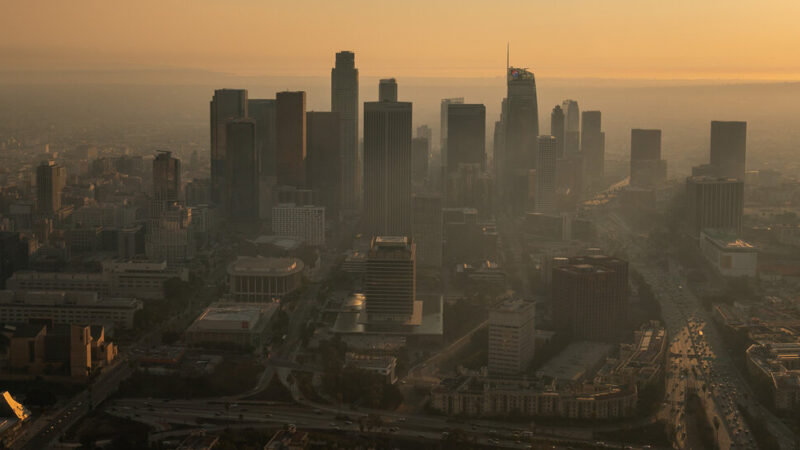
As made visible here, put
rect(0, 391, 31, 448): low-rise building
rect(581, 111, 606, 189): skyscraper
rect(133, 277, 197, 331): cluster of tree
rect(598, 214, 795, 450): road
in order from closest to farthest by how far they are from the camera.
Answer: rect(0, 391, 31, 448): low-rise building < rect(598, 214, 795, 450): road < rect(133, 277, 197, 331): cluster of tree < rect(581, 111, 606, 189): skyscraper

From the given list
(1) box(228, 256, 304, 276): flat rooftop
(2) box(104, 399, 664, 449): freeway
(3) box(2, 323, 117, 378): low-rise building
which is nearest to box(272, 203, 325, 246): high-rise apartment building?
(1) box(228, 256, 304, 276): flat rooftop

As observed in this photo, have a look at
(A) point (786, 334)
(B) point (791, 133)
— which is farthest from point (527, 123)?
(A) point (786, 334)

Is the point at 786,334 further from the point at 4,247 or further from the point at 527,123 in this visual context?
the point at 527,123

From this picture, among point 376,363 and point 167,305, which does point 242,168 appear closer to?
point 167,305

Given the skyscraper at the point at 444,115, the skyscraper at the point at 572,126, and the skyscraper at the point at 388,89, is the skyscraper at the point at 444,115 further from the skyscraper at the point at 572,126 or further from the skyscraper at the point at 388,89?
the skyscraper at the point at 388,89

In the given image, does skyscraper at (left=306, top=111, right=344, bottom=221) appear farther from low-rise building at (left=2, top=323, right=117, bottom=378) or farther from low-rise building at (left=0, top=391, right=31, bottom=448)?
low-rise building at (left=0, top=391, right=31, bottom=448)

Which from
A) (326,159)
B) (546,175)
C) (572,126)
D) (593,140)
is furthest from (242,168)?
(572,126)
